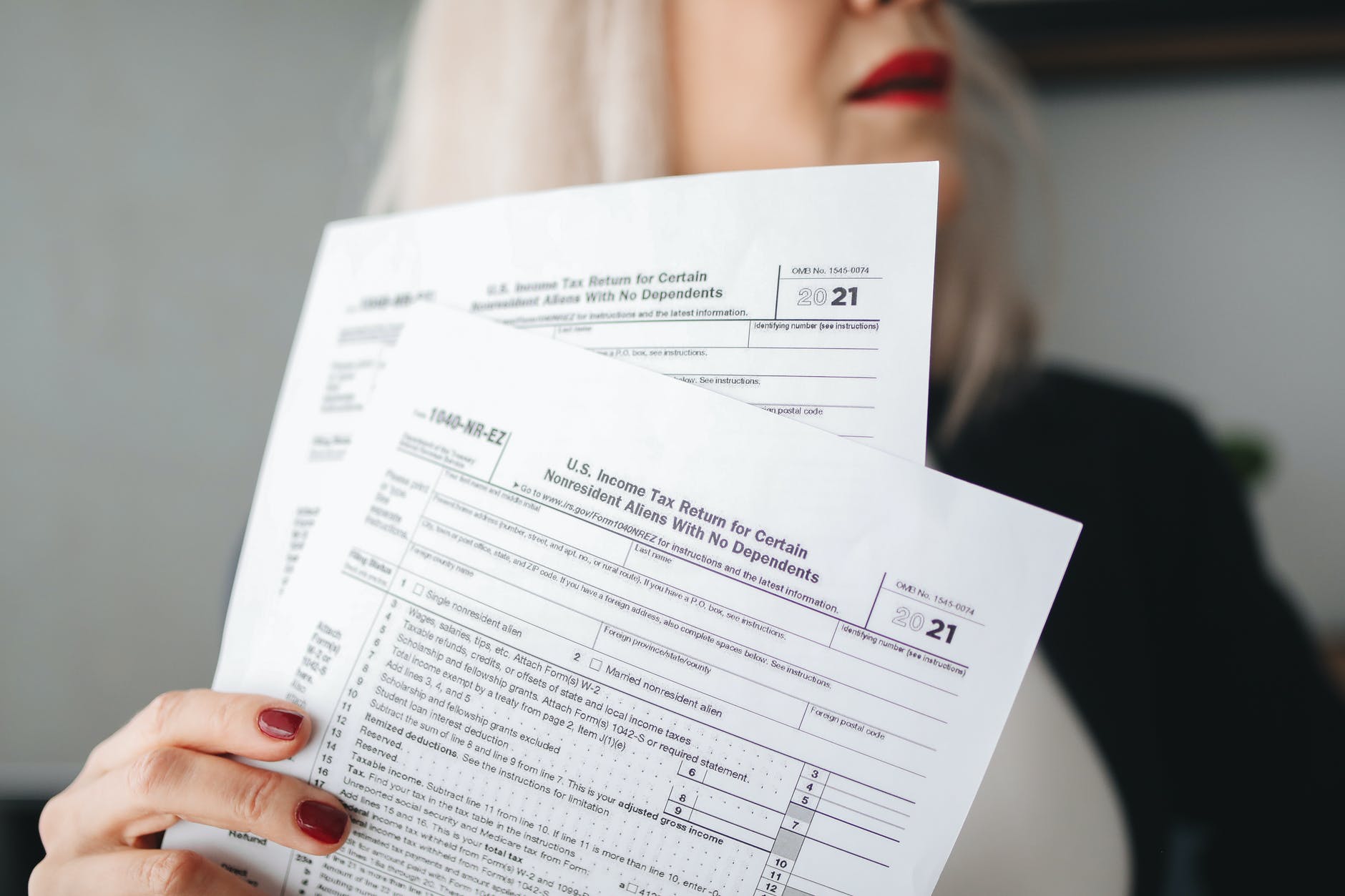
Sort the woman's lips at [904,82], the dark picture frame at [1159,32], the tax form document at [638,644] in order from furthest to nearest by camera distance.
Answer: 1. the dark picture frame at [1159,32]
2. the woman's lips at [904,82]
3. the tax form document at [638,644]

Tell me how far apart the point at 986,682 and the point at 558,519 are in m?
0.17

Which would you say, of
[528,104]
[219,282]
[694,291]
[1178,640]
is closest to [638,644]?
[694,291]

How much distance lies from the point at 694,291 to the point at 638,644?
14 cm

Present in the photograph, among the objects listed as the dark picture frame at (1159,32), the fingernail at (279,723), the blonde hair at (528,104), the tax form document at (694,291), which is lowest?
the fingernail at (279,723)

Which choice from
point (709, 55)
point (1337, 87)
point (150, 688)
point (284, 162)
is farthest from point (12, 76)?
point (1337, 87)

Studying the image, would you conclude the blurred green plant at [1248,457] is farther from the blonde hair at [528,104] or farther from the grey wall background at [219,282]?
the blonde hair at [528,104]

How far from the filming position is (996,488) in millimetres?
653

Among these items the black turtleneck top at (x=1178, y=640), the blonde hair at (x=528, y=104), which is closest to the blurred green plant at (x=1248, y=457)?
the black turtleneck top at (x=1178, y=640)

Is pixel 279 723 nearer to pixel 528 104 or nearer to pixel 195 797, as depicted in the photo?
pixel 195 797

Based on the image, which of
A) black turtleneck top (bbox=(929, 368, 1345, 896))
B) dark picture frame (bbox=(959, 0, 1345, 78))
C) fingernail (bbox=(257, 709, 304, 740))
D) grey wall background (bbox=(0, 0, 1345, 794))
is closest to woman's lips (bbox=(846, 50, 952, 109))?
black turtleneck top (bbox=(929, 368, 1345, 896))

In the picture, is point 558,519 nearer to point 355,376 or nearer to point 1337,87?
point 355,376

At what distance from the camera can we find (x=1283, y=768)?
0.63 m

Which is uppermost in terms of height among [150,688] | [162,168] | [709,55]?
[709,55]

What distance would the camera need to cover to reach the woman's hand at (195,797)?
30cm
